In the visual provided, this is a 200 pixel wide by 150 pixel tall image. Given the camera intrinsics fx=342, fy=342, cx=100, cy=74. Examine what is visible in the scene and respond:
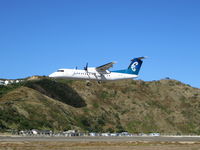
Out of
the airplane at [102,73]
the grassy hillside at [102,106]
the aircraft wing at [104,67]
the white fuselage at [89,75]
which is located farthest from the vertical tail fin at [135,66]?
the grassy hillside at [102,106]

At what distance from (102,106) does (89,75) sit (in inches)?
1364

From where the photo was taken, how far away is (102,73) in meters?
91.6

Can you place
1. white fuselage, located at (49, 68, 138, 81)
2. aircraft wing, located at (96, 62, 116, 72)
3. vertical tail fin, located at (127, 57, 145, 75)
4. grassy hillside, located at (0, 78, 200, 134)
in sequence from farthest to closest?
vertical tail fin, located at (127, 57, 145, 75) → aircraft wing, located at (96, 62, 116, 72) → grassy hillside, located at (0, 78, 200, 134) → white fuselage, located at (49, 68, 138, 81)

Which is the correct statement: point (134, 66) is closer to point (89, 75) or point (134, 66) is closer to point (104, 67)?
point (104, 67)

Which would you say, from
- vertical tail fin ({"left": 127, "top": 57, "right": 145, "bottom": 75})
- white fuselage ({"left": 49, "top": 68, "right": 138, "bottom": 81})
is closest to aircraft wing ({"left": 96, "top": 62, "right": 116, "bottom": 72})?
white fuselage ({"left": 49, "top": 68, "right": 138, "bottom": 81})

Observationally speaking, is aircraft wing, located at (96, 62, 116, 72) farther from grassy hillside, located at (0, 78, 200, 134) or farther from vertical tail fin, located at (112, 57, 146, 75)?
grassy hillside, located at (0, 78, 200, 134)

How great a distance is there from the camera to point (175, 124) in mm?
124812

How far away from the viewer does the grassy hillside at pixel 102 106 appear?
8951 centimetres

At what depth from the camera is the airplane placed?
283ft

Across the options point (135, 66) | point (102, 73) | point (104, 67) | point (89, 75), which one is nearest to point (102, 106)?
point (135, 66)

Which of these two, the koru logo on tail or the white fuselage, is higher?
the koru logo on tail

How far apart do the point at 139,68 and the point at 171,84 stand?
6035 centimetres

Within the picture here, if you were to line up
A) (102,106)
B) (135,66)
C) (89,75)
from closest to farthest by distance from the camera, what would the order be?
(89,75) < (135,66) < (102,106)

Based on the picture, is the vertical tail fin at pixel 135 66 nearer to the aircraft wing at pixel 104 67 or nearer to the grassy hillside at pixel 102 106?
the aircraft wing at pixel 104 67
